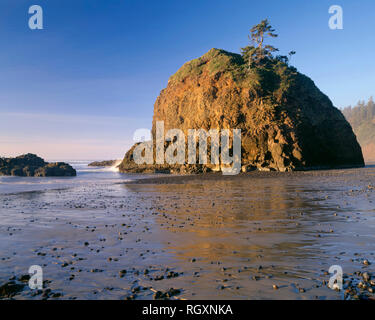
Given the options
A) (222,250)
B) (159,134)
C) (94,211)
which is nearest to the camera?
(222,250)

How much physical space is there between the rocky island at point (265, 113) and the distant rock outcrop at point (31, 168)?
16.9 metres

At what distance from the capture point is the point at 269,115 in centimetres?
5719

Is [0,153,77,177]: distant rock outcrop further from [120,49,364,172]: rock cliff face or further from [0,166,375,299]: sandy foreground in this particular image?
[0,166,375,299]: sandy foreground

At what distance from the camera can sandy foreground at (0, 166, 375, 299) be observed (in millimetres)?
6559

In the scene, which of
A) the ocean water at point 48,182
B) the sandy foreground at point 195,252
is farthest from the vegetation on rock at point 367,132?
the sandy foreground at point 195,252

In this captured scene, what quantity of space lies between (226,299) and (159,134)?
7603cm

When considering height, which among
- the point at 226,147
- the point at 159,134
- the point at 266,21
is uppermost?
the point at 266,21

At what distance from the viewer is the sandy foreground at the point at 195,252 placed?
6.56m

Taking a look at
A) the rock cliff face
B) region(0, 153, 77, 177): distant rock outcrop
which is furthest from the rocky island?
region(0, 153, 77, 177): distant rock outcrop

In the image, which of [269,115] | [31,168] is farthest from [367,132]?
[31,168]

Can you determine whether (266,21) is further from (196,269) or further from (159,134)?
(196,269)
